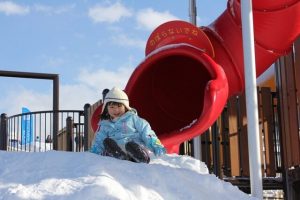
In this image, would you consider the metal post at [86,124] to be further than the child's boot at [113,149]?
Yes

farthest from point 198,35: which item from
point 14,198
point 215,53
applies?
point 14,198

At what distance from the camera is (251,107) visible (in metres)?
4.42

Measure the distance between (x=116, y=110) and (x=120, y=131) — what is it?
0.22 metres

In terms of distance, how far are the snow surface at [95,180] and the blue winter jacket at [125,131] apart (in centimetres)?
78

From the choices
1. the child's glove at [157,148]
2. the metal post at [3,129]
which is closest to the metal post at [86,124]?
the metal post at [3,129]

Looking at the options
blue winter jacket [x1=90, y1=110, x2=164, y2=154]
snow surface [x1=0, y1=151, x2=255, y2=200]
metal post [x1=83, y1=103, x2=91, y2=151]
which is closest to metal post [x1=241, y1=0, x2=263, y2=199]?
snow surface [x1=0, y1=151, x2=255, y2=200]

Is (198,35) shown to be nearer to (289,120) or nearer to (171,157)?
(289,120)

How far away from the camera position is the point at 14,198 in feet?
10.2

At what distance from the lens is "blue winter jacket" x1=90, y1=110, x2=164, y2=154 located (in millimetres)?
4660

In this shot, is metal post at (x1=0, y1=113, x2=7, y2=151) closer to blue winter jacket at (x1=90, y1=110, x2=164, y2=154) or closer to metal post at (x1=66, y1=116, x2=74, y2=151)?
metal post at (x1=66, y1=116, x2=74, y2=151)

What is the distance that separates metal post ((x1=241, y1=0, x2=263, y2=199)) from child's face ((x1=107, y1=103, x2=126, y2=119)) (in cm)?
116

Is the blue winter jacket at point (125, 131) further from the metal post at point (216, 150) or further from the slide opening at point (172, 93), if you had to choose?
the metal post at point (216, 150)

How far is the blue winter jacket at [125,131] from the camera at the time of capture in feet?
15.3

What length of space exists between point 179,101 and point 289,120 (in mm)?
1622
